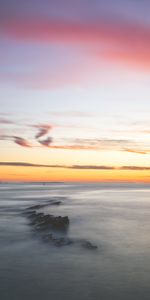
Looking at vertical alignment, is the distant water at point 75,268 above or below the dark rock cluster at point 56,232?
below

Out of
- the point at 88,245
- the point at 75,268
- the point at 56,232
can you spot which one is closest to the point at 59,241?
the point at 88,245

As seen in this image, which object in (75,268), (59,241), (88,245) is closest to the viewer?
(75,268)

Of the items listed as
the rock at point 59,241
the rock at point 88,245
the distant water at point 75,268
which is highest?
the rock at point 59,241

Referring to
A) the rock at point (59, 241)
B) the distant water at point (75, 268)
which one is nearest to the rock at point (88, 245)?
the distant water at point (75, 268)

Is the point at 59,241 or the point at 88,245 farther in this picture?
the point at 59,241

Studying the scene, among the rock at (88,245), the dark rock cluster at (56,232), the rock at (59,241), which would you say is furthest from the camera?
the dark rock cluster at (56,232)

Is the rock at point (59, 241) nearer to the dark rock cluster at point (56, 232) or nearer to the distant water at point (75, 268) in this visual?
the dark rock cluster at point (56, 232)

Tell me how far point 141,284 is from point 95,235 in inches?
556

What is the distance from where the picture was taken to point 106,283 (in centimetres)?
1761

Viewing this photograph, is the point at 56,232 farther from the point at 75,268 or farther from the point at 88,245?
the point at 75,268

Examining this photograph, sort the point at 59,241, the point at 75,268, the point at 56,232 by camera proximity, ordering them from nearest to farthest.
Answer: the point at 75,268
the point at 59,241
the point at 56,232

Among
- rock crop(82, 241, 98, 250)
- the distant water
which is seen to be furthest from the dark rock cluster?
the distant water

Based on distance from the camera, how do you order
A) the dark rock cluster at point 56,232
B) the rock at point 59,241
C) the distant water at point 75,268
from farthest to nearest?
the dark rock cluster at point 56,232 < the rock at point 59,241 < the distant water at point 75,268

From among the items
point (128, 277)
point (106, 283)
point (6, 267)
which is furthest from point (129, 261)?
point (6, 267)
